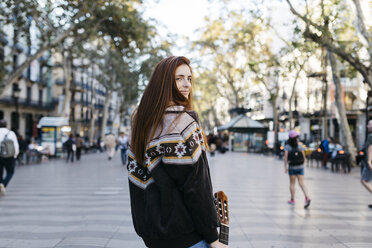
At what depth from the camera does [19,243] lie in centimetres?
517

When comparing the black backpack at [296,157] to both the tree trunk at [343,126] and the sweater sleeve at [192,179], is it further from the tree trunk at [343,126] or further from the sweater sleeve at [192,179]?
the tree trunk at [343,126]

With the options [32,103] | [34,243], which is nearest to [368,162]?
[34,243]

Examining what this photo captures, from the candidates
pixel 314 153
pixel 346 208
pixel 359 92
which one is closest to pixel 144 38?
pixel 314 153

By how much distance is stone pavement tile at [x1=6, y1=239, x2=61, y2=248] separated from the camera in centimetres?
503

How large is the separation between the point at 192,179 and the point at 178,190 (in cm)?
11

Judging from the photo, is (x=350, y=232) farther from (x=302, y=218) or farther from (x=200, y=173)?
(x=200, y=173)

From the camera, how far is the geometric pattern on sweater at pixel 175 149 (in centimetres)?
202

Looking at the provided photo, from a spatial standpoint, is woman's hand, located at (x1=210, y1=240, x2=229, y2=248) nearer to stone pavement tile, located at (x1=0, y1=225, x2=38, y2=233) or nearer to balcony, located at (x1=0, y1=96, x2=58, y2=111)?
stone pavement tile, located at (x1=0, y1=225, x2=38, y2=233)

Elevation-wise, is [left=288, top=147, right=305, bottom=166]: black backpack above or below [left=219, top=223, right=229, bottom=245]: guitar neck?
below

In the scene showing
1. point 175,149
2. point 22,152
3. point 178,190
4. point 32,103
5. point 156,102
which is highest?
point 32,103

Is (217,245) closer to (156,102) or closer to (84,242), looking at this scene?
(156,102)

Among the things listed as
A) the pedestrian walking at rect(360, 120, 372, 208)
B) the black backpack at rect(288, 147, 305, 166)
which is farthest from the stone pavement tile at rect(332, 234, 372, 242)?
the black backpack at rect(288, 147, 305, 166)

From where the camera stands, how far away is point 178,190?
6.73 feet

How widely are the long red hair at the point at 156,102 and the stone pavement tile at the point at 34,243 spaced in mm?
3473
